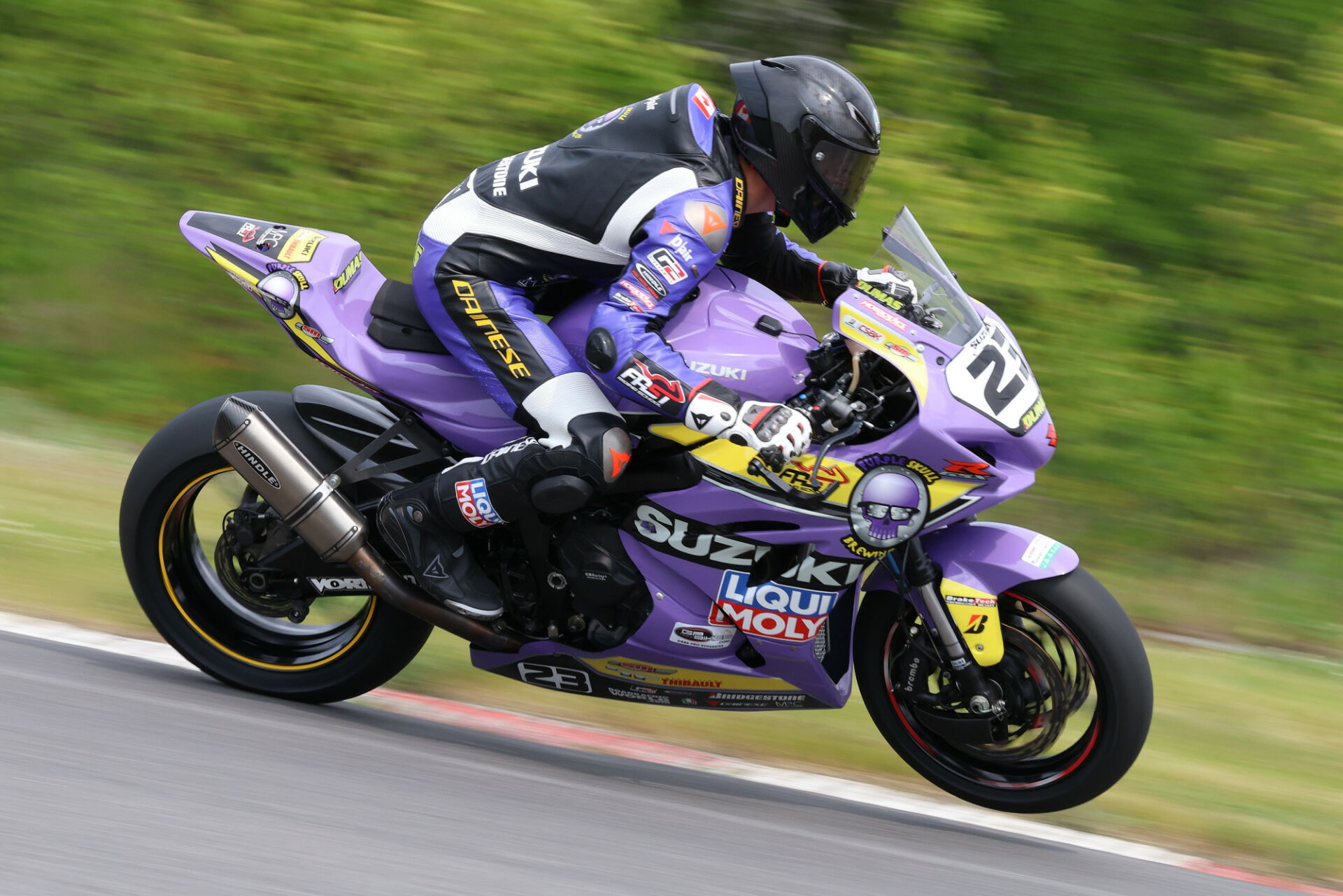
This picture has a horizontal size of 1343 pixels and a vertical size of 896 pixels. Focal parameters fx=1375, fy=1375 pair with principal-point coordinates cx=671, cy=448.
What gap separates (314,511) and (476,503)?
0.47 m

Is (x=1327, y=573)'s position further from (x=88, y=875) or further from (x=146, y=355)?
(x=146, y=355)

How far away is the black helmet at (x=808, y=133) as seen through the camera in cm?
357

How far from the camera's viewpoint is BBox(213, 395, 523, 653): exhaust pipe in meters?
3.85

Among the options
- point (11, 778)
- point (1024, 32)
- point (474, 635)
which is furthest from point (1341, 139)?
point (11, 778)

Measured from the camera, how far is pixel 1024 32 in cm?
772

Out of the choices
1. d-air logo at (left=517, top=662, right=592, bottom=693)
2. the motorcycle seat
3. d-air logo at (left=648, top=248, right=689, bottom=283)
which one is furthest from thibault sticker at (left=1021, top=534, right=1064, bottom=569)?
the motorcycle seat

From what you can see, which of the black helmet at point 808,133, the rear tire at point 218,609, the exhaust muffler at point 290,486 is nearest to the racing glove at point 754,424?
the black helmet at point 808,133

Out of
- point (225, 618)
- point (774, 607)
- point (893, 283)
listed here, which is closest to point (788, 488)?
point (774, 607)

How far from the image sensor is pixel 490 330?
3.69m

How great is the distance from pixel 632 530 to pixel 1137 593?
317 cm

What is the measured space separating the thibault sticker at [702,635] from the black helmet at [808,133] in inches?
45.0

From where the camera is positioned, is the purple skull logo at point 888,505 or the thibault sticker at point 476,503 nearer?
the purple skull logo at point 888,505

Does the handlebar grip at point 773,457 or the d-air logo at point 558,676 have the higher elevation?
the handlebar grip at point 773,457

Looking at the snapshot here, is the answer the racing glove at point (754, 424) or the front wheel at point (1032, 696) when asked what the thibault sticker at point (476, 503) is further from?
the front wheel at point (1032, 696)
